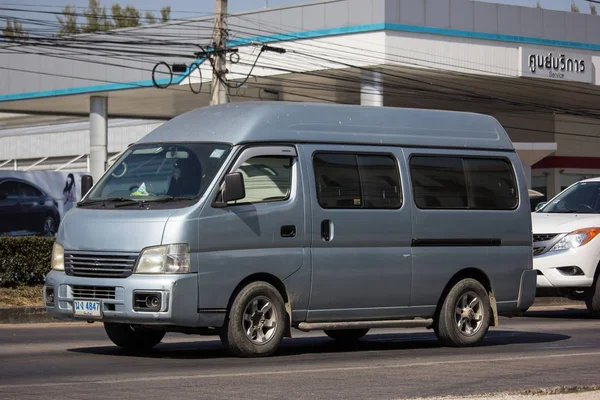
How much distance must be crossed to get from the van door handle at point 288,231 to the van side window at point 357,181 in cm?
46

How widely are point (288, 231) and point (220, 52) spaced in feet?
66.3

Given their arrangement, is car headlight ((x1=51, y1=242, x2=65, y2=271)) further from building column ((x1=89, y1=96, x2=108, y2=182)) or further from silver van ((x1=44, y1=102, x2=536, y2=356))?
building column ((x1=89, y1=96, x2=108, y2=182))

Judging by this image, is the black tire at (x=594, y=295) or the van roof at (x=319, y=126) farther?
the black tire at (x=594, y=295)

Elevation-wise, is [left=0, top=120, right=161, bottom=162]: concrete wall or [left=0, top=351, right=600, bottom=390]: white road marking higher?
[left=0, top=120, right=161, bottom=162]: concrete wall

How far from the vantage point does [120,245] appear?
425 inches

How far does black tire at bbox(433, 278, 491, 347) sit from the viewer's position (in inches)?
504

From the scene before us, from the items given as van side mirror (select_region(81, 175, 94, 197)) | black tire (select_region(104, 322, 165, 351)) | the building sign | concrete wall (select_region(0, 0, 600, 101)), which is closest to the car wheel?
concrete wall (select_region(0, 0, 600, 101))

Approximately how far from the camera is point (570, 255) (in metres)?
17.0

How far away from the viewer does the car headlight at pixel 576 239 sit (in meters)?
17.1

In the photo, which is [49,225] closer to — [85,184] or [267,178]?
[85,184]

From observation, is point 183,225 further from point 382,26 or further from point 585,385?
point 382,26

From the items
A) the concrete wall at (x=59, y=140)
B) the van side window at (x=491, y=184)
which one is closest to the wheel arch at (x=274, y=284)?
the van side window at (x=491, y=184)

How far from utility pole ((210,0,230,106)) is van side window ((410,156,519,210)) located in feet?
58.4

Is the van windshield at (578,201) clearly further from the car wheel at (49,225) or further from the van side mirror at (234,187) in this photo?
the car wheel at (49,225)
